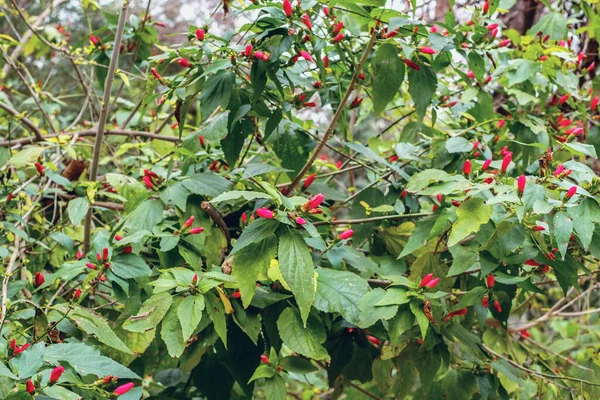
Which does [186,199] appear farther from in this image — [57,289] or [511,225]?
[511,225]

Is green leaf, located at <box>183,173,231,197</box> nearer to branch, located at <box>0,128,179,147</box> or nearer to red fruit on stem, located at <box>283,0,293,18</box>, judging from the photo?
red fruit on stem, located at <box>283,0,293,18</box>

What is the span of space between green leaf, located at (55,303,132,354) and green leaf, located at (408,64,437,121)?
1207 millimetres

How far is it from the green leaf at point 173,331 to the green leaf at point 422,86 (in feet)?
3.39

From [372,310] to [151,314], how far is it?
23.4 inches

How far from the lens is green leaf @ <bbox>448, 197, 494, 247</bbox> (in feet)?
5.76

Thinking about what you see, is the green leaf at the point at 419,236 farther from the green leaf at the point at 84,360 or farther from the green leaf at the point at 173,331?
the green leaf at the point at 84,360

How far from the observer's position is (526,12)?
13.9 feet

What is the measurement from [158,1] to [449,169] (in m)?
7.04

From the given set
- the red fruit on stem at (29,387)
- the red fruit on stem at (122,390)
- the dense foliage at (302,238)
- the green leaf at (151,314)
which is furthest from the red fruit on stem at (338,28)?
the red fruit on stem at (29,387)

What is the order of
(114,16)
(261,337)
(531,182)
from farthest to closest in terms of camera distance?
(114,16) → (261,337) → (531,182)

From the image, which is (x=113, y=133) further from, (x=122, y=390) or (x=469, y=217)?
(x=469, y=217)

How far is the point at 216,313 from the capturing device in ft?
5.61

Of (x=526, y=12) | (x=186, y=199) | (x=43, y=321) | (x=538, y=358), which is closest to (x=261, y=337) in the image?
(x=186, y=199)

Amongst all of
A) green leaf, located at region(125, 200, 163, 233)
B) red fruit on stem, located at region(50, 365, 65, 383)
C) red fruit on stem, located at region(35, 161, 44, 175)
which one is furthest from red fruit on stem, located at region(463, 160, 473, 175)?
red fruit on stem, located at region(35, 161, 44, 175)
